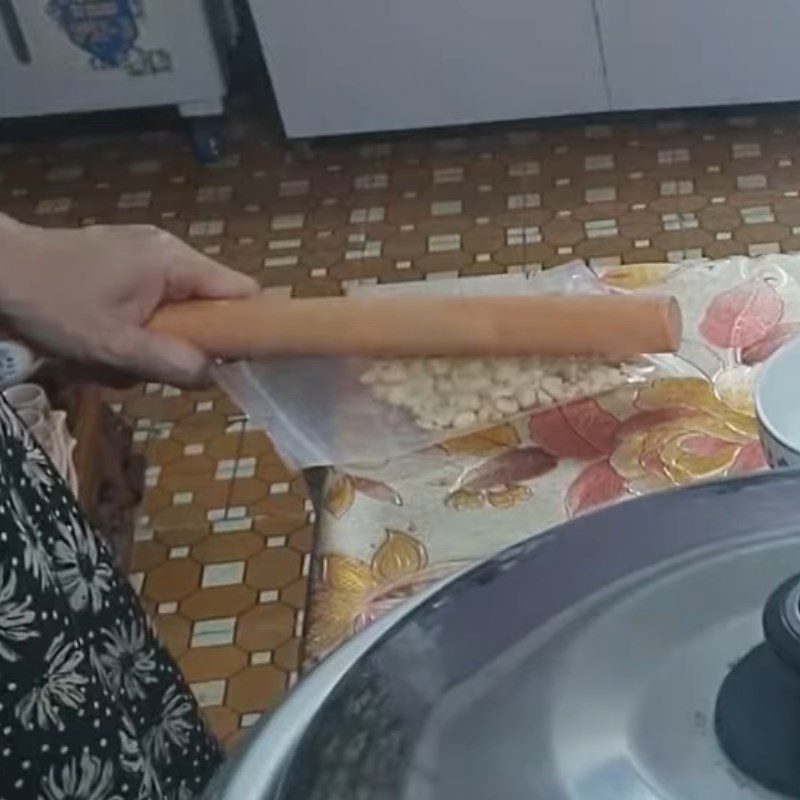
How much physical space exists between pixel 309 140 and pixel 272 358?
169 centimetres

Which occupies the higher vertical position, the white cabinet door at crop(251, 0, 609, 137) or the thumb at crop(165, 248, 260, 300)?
the thumb at crop(165, 248, 260, 300)

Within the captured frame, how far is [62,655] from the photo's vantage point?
73 cm

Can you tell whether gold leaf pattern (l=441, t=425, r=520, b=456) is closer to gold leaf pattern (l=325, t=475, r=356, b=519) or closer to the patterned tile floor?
gold leaf pattern (l=325, t=475, r=356, b=519)

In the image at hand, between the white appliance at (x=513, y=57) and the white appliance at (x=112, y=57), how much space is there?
0.10 metres

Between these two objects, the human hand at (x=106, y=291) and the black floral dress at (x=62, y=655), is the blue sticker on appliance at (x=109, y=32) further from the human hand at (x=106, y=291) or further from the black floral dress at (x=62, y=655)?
the human hand at (x=106, y=291)

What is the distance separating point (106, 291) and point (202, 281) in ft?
0.12

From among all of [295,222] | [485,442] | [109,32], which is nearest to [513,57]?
[295,222]

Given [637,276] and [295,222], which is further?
[295,222]

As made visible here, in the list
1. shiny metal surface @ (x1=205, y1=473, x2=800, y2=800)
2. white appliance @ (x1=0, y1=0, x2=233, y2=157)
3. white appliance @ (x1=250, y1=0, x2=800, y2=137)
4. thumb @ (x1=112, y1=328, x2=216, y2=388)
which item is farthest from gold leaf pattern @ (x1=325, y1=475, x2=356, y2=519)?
white appliance @ (x1=0, y1=0, x2=233, y2=157)

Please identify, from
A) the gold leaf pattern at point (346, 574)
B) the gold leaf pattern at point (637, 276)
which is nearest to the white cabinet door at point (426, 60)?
the gold leaf pattern at point (637, 276)

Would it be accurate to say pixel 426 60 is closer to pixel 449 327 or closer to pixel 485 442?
pixel 485 442

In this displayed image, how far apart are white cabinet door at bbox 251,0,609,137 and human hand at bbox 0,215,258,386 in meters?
1.47

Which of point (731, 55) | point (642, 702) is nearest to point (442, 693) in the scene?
point (642, 702)

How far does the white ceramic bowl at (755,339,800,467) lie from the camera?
1.92 ft
